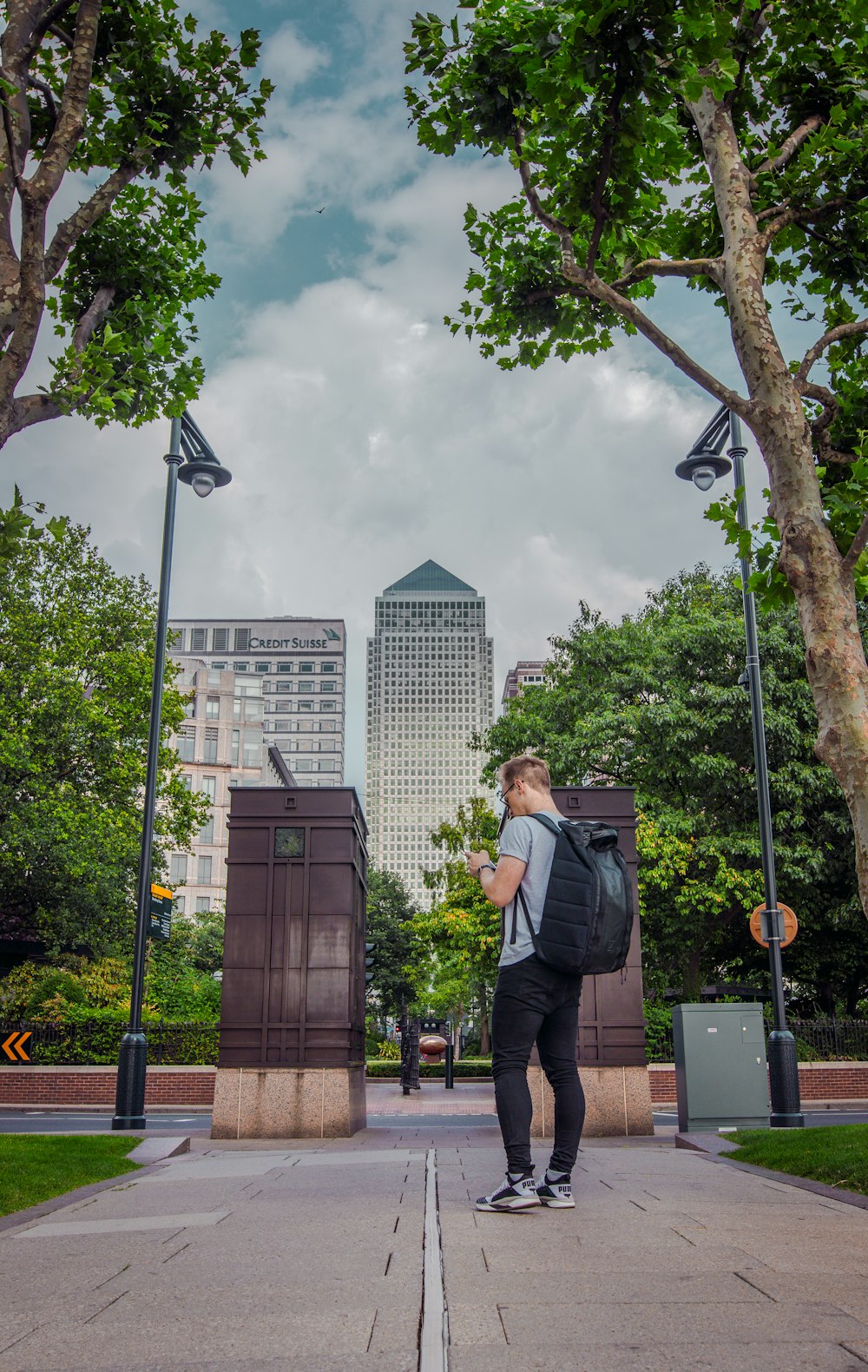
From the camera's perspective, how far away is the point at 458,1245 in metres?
4.14

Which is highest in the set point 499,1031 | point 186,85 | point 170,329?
point 186,85

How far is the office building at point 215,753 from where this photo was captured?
91500 mm

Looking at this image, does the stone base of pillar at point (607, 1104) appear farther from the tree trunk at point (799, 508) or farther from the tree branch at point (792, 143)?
the tree branch at point (792, 143)

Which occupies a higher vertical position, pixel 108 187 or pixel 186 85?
pixel 186 85

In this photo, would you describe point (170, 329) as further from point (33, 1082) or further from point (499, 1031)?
point (33, 1082)

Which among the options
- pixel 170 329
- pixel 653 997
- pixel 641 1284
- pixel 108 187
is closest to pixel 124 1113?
pixel 170 329

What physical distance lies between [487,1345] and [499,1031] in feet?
7.79

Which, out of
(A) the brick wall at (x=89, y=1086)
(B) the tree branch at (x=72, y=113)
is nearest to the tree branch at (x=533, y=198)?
(B) the tree branch at (x=72, y=113)

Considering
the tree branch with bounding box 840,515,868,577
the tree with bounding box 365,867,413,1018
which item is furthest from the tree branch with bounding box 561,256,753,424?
the tree with bounding box 365,867,413,1018

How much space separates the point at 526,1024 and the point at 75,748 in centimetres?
2573

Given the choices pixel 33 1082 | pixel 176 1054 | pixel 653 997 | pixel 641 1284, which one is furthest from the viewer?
pixel 653 997

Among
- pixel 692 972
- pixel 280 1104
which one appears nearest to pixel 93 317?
pixel 280 1104

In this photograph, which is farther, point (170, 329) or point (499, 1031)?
point (170, 329)

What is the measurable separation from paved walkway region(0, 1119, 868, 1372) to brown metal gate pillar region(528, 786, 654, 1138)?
19.5 feet
